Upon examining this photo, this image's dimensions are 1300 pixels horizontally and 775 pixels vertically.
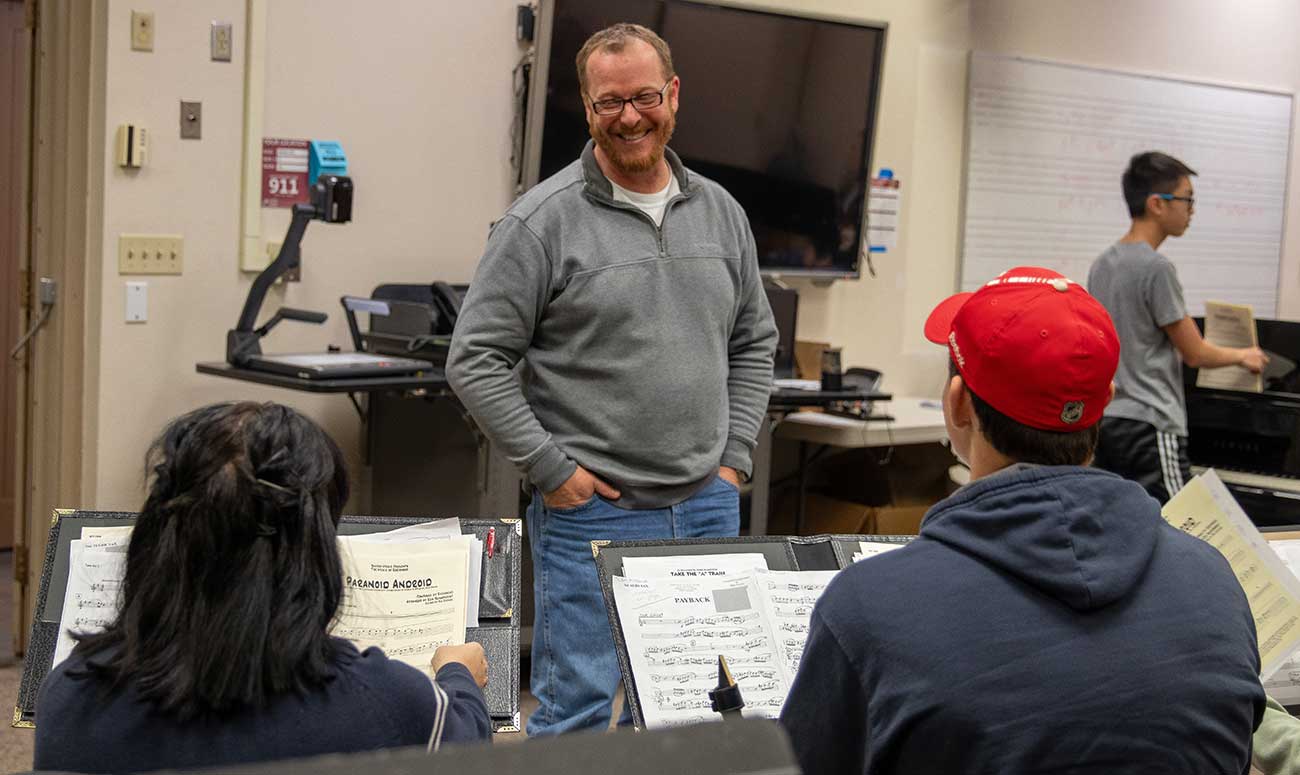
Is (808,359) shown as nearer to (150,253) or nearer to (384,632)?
(150,253)

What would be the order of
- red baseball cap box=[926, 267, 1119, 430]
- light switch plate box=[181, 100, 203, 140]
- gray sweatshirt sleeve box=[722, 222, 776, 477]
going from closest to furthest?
red baseball cap box=[926, 267, 1119, 430]
gray sweatshirt sleeve box=[722, 222, 776, 477]
light switch plate box=[181, 100, 203, 140]

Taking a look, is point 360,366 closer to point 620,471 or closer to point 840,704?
point 620,471

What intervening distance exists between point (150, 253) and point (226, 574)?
8.96ft

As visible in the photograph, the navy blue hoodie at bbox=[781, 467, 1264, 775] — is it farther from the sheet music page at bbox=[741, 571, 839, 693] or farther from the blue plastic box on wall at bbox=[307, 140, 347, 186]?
the blue plastic box on wall at bbox=[307, 140, 347, 186]

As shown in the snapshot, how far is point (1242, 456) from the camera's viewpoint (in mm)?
4602

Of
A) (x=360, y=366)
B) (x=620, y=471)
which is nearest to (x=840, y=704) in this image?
(x=620, y=471)

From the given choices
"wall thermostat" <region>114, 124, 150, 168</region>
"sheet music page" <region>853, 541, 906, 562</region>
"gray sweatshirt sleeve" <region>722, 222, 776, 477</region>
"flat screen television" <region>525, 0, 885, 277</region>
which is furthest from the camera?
"flat screen television" <region>525, 0, 885, 277</region>

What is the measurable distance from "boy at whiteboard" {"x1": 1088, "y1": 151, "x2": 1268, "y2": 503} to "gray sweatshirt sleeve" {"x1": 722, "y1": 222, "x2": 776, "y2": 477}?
188 centimetres

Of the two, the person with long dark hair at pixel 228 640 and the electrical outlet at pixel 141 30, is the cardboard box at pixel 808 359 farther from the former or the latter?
the person with long dark hair at pixel 228 640

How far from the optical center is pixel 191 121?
12.5 feet

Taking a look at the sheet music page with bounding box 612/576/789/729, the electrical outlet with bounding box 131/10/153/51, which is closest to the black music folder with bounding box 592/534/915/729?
the sheet music page with bounding box 612/576/789/729

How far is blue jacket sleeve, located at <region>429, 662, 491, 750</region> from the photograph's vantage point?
4.60 feet

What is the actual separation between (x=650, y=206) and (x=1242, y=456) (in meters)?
2.92

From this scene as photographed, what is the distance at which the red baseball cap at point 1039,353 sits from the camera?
4.57 feet
